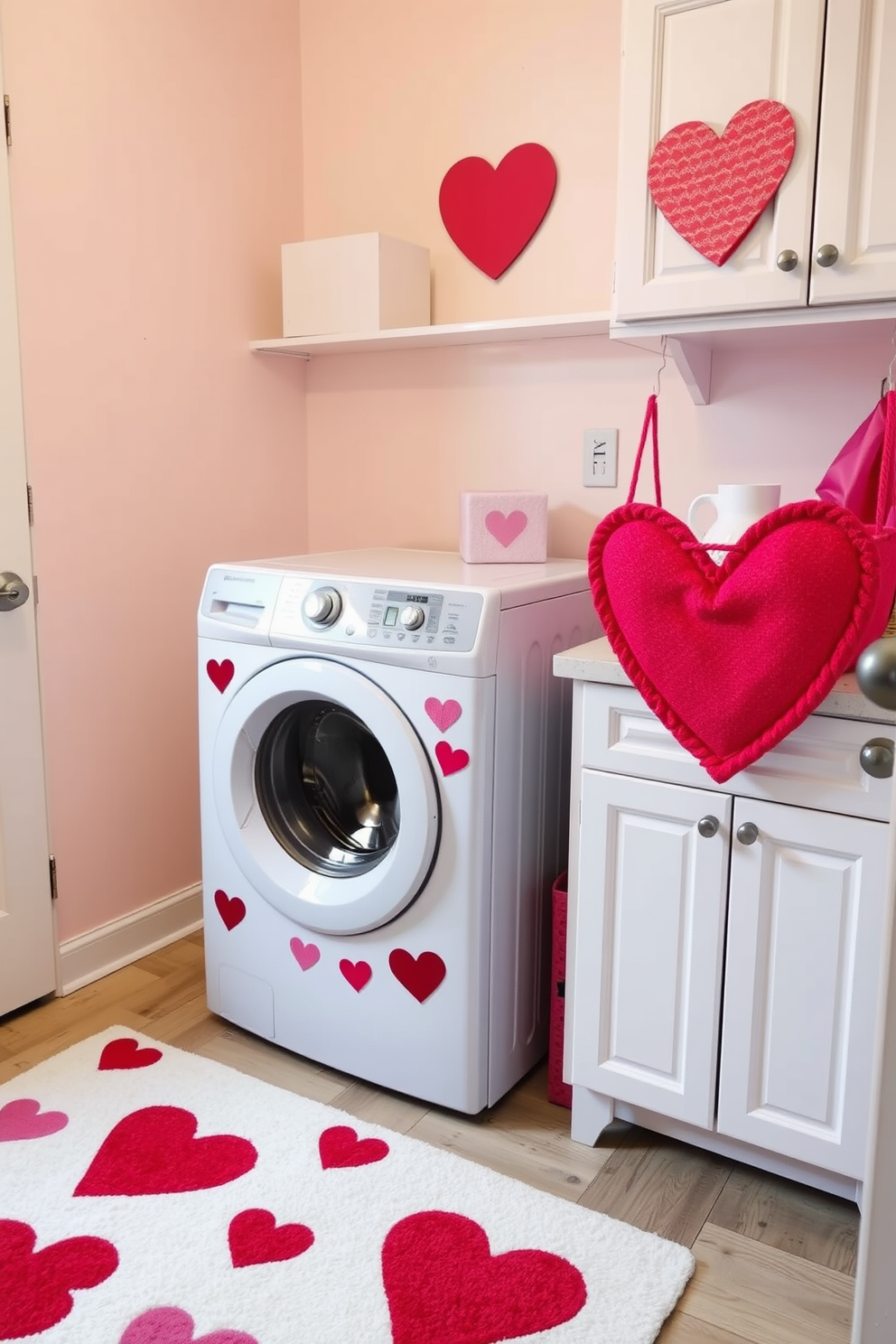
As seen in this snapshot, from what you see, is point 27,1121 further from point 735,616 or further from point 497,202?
point 497,202

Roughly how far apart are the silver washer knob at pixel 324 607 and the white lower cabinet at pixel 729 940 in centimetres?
45

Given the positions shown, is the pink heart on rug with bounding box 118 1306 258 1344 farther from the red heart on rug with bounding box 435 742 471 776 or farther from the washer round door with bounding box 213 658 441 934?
the red heart on rug with bounding box 435 742 471 776

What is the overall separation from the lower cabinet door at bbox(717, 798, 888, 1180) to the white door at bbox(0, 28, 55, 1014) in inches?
55.3

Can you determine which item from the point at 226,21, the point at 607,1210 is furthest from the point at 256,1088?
the point at 226,21

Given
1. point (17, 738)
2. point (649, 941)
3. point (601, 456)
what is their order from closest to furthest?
point (649, 941)
point (17, 738)
point (601, 456)

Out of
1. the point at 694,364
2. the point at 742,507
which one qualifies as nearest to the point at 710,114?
the point at 694,364

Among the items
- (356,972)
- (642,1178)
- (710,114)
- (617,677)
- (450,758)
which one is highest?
(710,114)

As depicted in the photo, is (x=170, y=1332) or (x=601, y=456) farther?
(x=601, y=456)

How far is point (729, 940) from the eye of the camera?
1.54 metres

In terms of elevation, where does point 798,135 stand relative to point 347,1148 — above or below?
above

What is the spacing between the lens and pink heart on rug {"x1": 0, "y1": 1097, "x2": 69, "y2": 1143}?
1744 mm

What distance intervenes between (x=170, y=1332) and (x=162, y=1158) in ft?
1.19

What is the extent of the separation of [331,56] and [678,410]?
129cm

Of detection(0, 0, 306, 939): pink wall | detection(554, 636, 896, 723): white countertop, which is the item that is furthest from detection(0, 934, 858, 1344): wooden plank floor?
detection(554, 636, 896, 723): white countertop
